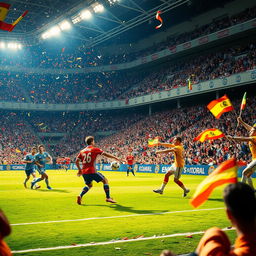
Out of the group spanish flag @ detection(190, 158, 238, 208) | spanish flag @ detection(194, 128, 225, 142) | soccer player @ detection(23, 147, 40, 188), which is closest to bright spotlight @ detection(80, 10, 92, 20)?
soccer player @ detection(23, 147, 40, 188)

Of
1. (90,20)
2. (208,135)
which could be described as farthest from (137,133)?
(208,135)

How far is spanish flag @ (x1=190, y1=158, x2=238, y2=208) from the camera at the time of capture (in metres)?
2.92

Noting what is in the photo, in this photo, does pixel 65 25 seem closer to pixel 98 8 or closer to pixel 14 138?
pixel 98 8

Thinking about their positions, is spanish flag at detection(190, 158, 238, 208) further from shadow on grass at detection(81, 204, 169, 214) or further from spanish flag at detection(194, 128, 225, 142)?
spanish flag at detection(194, 128, 225, 142)

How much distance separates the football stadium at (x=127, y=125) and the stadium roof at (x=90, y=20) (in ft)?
0.78

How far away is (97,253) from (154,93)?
46.4m

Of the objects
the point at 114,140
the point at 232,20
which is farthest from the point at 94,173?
the point at 114,140

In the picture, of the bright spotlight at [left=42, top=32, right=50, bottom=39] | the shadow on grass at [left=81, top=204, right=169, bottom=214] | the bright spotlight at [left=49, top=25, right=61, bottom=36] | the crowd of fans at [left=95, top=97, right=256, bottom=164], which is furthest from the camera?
the bright spotlight at [left=42, top=32, right=50, bottom=39]

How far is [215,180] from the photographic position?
9.94 ft

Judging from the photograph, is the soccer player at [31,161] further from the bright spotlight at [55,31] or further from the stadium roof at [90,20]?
the bright spotlight at [55,31]

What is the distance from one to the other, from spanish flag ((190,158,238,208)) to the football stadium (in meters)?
0.01

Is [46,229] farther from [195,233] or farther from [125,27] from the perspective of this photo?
[125,27]

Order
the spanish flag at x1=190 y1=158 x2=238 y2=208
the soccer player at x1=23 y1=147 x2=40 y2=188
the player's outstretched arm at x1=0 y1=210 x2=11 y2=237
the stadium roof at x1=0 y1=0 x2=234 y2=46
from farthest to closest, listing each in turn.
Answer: the stadium roof at x1=0 y1=0 x2=234 y2=46 < the soccer player at x1=23 y1=147 x2=40 y2=188 < the spanish flag at x1=190 y1=158 x2=238 y2=208 < the player's outstretched arm at x1=0 y1=210 x2=11 y2=237

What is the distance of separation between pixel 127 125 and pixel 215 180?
54.6 meters
